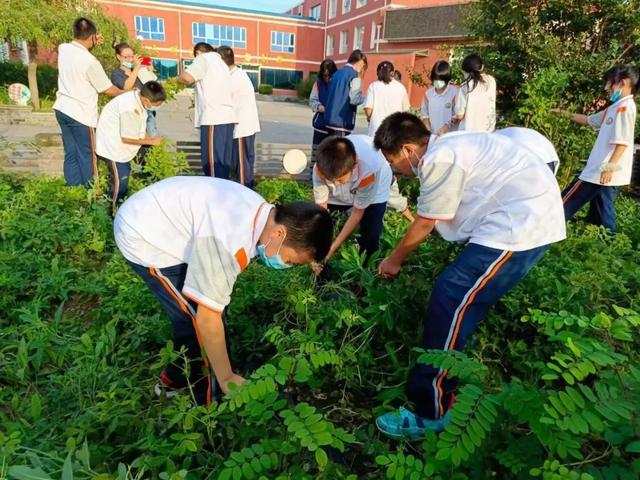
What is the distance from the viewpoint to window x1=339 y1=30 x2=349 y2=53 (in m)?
37.2

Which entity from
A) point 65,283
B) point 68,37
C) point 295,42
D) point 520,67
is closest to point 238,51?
point 295,42

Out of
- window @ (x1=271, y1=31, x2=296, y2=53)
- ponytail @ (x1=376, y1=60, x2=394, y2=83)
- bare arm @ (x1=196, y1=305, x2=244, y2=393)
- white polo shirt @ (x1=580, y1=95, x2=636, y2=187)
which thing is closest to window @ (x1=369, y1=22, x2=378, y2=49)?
window @ (x1=271, y1=31, x2=296, y2=53)

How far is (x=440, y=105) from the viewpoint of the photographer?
5.71 meters

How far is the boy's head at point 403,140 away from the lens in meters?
2.22

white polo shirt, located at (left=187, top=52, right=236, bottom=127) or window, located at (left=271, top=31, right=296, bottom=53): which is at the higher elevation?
window, located at (left=271, top=31, right=296, bottom=53)

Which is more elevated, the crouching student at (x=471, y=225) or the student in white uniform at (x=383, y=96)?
the student in white uniform at (x=383, y=96)

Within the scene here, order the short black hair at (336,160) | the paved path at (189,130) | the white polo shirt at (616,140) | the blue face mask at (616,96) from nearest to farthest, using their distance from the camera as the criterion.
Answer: the short black hair at (336,160)
the white polo shirt at (616,140)
the blue face mask at (616,96)
the paved path at (189,130)

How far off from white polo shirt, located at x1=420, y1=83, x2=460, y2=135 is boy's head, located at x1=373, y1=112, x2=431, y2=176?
357 cm

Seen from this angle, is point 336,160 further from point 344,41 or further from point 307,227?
point 344,41

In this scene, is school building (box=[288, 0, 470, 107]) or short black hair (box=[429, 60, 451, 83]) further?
school building (box=[288, 0, 470, 107])

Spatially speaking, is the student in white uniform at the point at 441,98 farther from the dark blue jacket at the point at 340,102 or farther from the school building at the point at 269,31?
the school building at the point at 269,31

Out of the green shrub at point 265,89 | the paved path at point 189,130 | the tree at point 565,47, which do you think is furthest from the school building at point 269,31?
the tree at point 565,47

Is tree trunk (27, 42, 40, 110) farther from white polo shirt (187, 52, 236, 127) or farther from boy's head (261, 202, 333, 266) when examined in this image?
boy's head (261, 202, 333, 266)

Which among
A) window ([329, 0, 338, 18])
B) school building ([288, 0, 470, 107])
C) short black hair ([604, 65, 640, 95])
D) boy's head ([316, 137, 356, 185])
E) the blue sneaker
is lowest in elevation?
the blue sneaker
